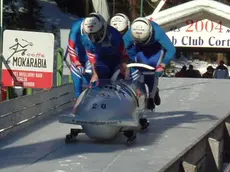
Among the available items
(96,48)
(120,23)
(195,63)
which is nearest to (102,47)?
(96,48)

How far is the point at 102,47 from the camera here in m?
7.74

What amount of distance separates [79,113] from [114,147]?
511 millimetres

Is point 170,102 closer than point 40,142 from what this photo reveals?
No

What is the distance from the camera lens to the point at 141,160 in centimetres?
660

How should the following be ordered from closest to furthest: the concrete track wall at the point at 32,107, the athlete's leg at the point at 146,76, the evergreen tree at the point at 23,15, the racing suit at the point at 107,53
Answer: the racing suit at the point at 107,53, the concrete track wall at the point at 32,107, the athlete's leg at the point at 146,76, the evergreen tree at the point at 23,15

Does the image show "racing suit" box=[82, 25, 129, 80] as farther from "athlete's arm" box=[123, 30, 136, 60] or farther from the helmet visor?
"athlete's arm" box=[123, 30, 136, 60]

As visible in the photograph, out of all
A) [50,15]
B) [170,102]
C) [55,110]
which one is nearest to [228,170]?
[55,110]

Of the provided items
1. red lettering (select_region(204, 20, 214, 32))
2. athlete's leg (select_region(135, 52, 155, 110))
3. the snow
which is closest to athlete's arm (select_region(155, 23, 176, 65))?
athlete's leg (select_region(135, 52, 155, 110))

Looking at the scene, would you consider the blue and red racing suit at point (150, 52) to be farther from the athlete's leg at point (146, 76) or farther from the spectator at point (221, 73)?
the spectator at point (221, 73)

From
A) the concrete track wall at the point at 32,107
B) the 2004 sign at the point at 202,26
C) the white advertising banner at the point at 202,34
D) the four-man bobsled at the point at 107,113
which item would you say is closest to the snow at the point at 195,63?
the white advertising banner at the point at 202,34

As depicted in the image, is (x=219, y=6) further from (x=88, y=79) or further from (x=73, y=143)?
(x=73, y=143)

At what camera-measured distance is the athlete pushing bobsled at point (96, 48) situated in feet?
24.4

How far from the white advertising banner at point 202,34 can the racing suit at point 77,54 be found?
1009cm

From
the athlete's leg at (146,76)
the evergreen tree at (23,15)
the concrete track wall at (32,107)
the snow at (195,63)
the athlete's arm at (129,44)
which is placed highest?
the evergreen tree at (23,15)
